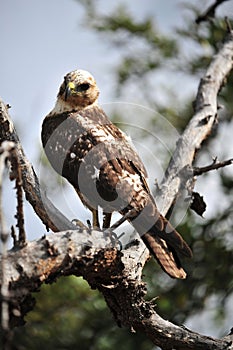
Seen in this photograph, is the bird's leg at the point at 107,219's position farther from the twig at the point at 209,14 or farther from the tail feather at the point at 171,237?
the twig at the point at 209,14

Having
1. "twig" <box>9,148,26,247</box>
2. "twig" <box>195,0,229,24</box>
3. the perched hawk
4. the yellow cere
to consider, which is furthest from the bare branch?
"twig" <box>195,0,229,24</box>

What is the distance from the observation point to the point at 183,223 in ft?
19.0

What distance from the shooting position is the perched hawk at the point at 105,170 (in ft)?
11.9

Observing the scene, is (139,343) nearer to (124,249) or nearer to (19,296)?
(124,249)

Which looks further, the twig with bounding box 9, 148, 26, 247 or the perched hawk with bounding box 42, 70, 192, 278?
the perched hawk with bounding box 42, 70, 192, 278

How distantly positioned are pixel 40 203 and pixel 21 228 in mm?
967

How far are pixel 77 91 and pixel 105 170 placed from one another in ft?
3.39

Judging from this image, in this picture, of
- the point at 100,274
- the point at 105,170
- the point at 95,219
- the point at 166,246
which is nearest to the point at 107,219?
the point at 95,219

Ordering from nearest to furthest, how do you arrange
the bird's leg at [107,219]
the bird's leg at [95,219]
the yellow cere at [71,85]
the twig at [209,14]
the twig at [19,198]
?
the twig at [19,198] → the bird's leg at [107,219] → the bird's leg at [95,219] → the yellow cere at [71,85] → the twig at [209,14]

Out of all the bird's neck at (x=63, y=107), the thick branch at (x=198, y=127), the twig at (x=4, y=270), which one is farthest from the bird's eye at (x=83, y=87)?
the twig at (x=4, y=270)

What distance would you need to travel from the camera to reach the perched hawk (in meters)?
3.63

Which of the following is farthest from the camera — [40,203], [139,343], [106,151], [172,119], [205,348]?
[172,119]

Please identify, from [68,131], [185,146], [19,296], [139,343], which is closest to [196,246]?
[139,343]

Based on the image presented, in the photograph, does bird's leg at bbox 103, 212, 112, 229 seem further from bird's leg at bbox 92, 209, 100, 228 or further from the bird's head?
the bird's head
